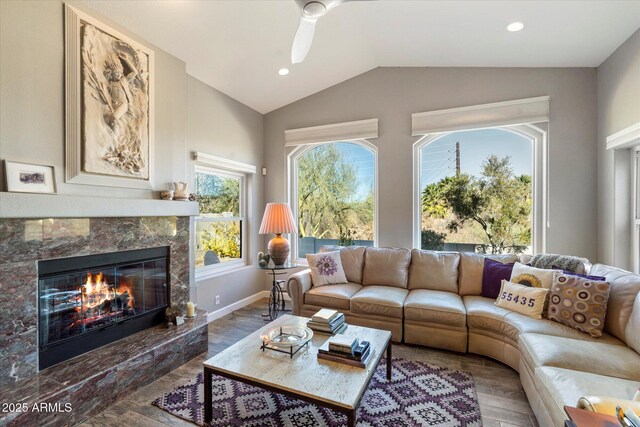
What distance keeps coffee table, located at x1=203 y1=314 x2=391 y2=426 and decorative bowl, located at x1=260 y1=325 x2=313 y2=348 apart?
6 centimetres

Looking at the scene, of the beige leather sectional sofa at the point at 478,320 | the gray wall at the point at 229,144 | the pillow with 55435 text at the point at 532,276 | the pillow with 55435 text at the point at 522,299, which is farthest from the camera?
the gray wall at the point at 229,144

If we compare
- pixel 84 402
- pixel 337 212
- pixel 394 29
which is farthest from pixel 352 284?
pixel 394 29

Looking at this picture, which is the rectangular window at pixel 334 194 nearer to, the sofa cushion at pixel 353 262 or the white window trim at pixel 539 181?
the sofa cushion at pixel 353 262

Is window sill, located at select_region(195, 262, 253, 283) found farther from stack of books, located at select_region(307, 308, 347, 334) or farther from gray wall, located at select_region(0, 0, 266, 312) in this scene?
stack of books, located at select_region(307, 308, 347, 334)

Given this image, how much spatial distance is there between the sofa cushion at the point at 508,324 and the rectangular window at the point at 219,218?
296 centimetres

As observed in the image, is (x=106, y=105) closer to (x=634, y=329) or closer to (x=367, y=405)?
(x=367, y=405)

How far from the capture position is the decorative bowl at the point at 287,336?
1953mm

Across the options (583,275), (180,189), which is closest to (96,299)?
(180,189)

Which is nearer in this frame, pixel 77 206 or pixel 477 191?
pixel 77 206

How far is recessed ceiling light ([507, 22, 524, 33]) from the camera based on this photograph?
2562mm

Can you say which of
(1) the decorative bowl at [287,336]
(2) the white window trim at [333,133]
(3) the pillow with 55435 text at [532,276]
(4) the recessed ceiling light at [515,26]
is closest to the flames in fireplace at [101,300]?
(1) the decorative bowl at [287,336]

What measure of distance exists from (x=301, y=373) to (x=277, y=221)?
2.13 m

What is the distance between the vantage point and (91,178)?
2270 millimetres

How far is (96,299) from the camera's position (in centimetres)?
237
